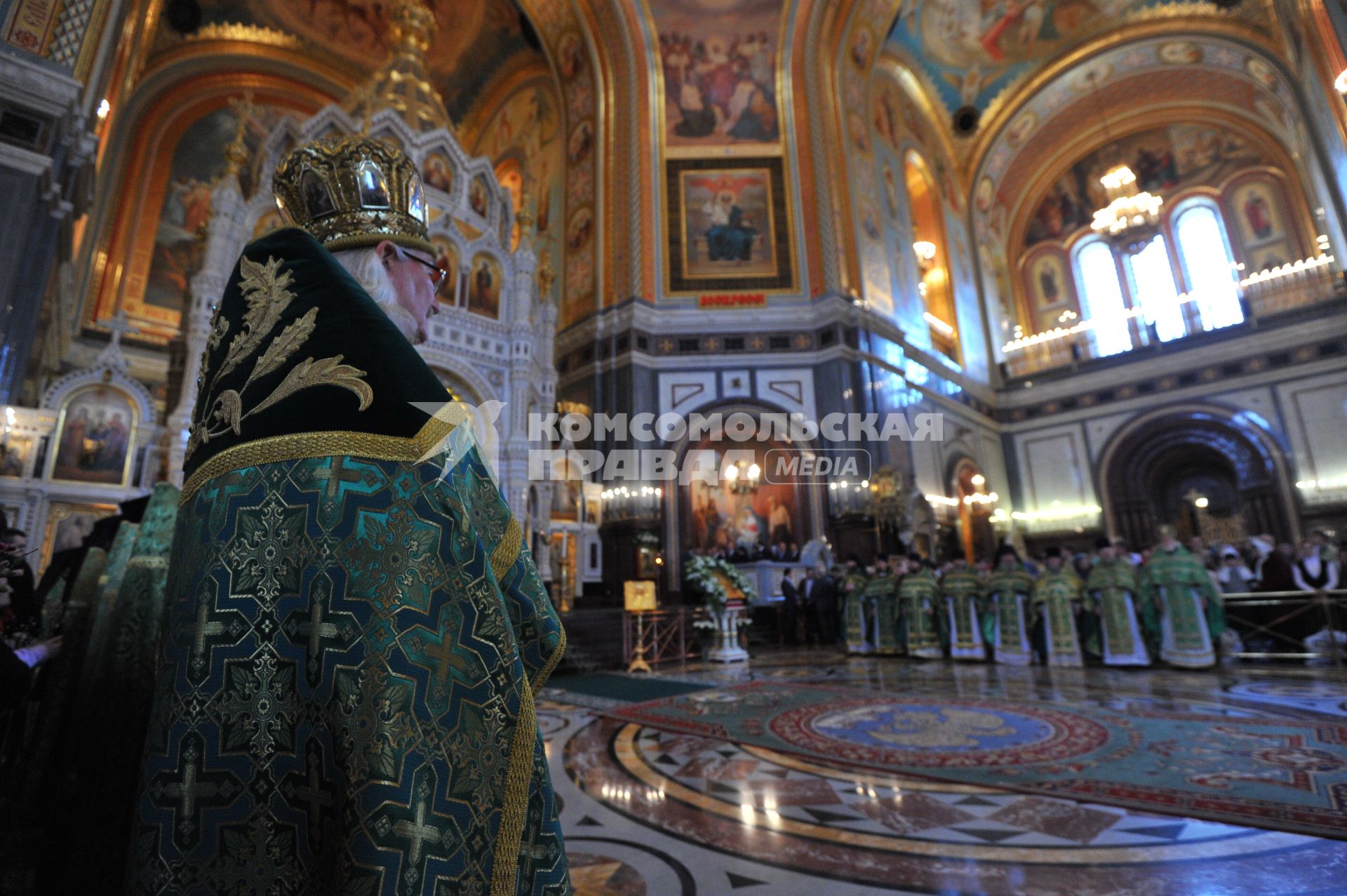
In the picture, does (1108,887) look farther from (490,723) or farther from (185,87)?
(185,87)

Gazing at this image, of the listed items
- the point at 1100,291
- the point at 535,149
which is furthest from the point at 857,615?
the point at 1100,291

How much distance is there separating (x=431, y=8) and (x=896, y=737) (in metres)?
21.1

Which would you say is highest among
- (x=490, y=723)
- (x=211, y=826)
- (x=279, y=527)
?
(x=279, y=527)

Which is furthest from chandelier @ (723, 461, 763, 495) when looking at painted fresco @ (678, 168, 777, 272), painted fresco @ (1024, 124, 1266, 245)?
painted fresco @ (1024, 124, 1266, 245)

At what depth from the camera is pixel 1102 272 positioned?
20797 mm

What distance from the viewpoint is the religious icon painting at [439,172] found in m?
11.9

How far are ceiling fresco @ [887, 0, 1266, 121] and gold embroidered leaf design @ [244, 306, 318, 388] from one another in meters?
20.0

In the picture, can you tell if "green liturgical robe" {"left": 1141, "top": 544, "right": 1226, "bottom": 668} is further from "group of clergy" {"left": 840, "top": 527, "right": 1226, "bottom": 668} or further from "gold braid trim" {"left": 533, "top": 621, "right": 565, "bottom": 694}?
"gold braid trim" {"left": 533, "top": 621, "right": 565, "bottom": 694}

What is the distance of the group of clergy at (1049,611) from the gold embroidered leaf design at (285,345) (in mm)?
8736

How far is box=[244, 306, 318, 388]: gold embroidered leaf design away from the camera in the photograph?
3.30 feet

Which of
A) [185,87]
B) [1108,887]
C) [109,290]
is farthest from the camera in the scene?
[185,87]

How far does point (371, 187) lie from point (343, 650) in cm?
99

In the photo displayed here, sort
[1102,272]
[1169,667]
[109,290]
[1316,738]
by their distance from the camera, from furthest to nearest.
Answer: [1102,272] → [109,290] → [1169,667] → [1316,738]

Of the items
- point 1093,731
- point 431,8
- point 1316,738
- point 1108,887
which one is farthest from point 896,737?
point 431,8
